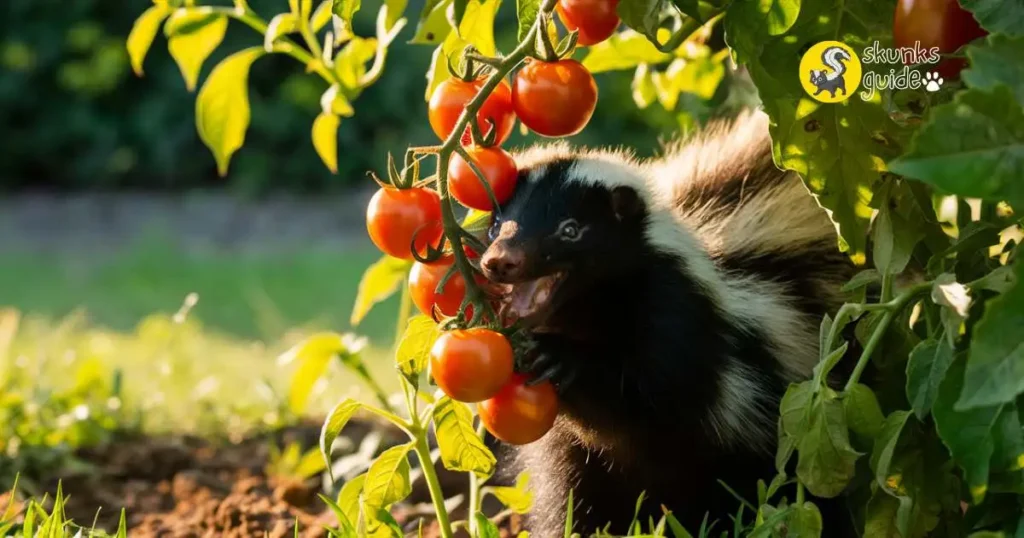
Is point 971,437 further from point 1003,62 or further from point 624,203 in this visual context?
point 624,203

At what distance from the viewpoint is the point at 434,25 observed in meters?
2.54

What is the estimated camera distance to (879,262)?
86.4 inches

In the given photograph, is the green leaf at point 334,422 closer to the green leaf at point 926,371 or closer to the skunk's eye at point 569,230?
the skunk's eye at point 569,230

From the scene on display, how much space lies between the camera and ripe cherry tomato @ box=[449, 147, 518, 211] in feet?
7.48

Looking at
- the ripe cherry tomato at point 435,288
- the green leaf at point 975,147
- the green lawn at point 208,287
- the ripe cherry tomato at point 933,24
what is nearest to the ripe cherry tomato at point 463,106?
the ripe cherry tomato at point 435,288

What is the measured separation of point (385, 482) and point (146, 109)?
27.1ft

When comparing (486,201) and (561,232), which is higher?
(486,201)

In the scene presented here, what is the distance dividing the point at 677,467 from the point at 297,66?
8189 millimetres

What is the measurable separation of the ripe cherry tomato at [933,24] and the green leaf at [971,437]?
594 mm

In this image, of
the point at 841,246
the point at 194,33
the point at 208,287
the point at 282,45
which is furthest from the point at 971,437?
the point at 208,287

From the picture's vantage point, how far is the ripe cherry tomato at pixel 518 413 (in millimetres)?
2330

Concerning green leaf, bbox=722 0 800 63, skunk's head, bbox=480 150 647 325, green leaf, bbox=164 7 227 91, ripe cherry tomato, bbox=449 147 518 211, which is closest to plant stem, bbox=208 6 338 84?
green leaf, bbox=164 7 227 91

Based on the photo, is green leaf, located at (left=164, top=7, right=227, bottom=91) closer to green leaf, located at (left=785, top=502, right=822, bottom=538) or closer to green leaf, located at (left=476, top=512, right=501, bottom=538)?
green leaf, located at (left=476, top=512, right=501, bottom=538)

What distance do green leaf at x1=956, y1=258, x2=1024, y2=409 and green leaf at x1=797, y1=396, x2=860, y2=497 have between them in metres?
0.40
